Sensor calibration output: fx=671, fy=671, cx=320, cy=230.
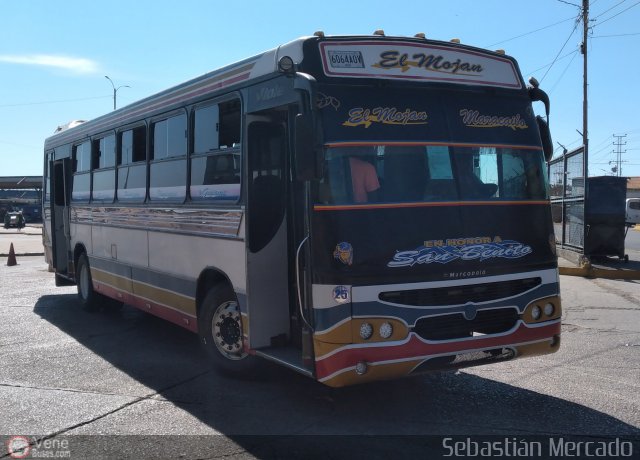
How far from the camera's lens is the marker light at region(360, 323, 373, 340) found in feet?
16.9

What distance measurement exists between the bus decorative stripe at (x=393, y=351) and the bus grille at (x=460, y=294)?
0.31 metres

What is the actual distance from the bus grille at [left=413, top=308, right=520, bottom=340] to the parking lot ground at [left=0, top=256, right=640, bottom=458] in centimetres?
73

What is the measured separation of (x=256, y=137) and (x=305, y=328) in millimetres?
1999

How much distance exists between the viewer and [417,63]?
226 inches

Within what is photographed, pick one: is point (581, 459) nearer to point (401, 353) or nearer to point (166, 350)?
point (401, 353)

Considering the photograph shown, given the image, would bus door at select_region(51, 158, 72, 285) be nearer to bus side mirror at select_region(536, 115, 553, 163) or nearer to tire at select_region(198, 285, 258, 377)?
tire at select_region(198, 285, 258, 377)

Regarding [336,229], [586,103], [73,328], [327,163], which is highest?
[586,103]

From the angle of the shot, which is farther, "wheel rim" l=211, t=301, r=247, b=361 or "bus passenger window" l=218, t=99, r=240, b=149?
"wheel rim" l=211, t=301, r=247, b=361

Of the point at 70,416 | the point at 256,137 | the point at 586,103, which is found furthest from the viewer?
the point at 586,103

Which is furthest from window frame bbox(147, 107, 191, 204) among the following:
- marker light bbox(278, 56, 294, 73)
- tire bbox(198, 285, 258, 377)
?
marker light bbox(278, 56, 294, 73)

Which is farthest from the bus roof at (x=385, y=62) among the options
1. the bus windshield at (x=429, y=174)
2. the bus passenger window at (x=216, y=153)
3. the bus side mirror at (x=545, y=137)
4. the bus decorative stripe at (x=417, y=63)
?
the bus windshield at (x=429, y=174)

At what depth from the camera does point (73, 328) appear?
32.7ft

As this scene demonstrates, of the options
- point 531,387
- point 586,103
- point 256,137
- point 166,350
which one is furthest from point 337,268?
point 586,103

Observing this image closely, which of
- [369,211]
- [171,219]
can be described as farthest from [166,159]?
[369,211]
